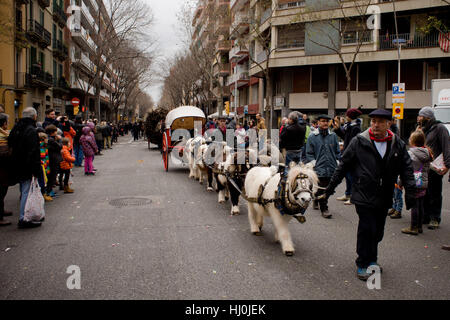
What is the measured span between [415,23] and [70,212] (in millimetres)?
30194

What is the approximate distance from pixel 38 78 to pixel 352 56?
23718 mm

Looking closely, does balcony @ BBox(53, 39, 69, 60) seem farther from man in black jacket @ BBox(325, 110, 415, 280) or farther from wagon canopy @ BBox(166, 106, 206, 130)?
man in black jacket @ BBox(325, 110, 415, 280)

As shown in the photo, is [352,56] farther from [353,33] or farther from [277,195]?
[277,195]

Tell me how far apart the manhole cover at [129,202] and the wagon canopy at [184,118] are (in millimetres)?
8157

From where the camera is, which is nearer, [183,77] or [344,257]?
[344,257]

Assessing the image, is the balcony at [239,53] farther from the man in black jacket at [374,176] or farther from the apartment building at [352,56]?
the man in black jacket at [374,176]

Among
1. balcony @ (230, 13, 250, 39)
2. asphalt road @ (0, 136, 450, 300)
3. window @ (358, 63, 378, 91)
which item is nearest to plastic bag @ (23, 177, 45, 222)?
asphalt road @ (0, 136, 450, 300)

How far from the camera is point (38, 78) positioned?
107 feet

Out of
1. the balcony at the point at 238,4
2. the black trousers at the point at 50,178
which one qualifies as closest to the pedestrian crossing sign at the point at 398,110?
the black trousers at the point at 50,178

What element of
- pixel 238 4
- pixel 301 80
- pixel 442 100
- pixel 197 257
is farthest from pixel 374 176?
pixel 238 4

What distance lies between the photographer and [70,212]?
338 inches

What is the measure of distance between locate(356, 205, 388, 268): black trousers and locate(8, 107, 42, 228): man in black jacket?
5.20 meters

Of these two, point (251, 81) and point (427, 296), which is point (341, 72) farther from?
point (427, 296)

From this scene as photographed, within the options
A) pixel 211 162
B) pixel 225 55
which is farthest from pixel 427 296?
pixel 225 55
